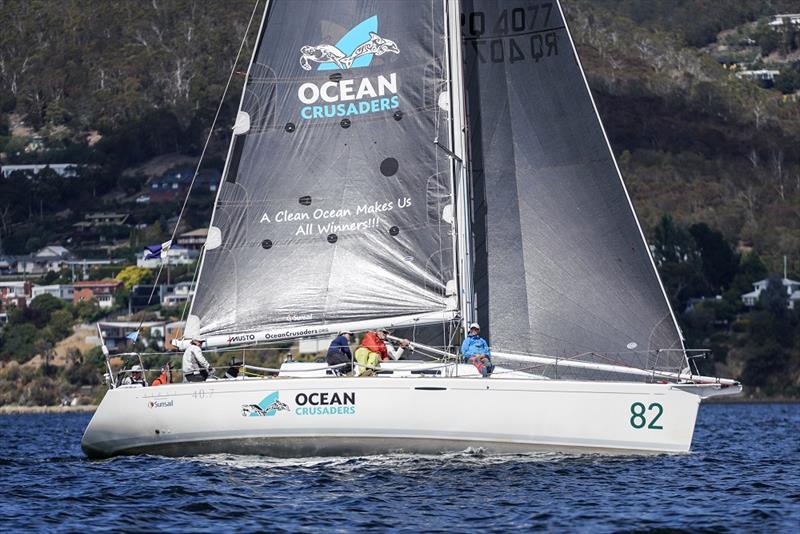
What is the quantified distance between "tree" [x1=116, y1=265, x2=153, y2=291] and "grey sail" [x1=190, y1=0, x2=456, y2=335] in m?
88.6

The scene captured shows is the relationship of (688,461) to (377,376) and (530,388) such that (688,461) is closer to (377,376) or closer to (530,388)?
(530,388)

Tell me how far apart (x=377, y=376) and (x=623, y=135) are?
131 m

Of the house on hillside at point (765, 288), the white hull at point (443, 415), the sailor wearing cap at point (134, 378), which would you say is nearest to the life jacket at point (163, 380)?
the sailor wearing cap at point (134, 378)

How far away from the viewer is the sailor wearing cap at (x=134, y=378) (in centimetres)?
2259

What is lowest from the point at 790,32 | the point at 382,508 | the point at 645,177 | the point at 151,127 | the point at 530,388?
the point at 382,508

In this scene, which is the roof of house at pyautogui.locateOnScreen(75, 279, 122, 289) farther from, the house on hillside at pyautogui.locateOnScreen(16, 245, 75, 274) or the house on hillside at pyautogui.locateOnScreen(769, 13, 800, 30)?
the house on hillside at pyautogui.locateOnScreen(769, 13, 800, 30)

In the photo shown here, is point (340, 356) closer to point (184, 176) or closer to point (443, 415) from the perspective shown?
point (443, 415)

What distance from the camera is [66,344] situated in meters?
94.9

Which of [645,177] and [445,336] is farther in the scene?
[645,177]

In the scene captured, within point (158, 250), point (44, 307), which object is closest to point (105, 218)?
point (44, 307)

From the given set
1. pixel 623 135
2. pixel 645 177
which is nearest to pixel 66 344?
pixel 645 177

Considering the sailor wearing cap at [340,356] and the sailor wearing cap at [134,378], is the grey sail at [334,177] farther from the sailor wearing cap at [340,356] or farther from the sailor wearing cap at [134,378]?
the sailor wearing cap at [134,378]

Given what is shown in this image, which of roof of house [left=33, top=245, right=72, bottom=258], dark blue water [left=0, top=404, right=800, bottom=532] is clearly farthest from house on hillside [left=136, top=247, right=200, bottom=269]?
dark blue water [left=0, top=404, right=800, bottom=532]

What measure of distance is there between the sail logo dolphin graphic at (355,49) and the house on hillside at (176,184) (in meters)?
120
